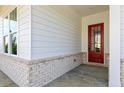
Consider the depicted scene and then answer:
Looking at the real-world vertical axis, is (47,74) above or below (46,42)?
below

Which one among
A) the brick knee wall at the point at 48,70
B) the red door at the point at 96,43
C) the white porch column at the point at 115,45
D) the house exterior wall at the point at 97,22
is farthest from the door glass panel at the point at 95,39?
the white porch column at the point at 115,45

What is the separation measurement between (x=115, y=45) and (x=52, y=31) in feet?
6.41

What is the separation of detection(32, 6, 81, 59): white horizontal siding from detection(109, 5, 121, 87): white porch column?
1.81 meters

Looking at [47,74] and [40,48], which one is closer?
[40,48]

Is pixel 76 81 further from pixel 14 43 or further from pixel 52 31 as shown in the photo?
pixel 14 43

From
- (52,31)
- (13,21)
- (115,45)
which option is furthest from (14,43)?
(115,45)

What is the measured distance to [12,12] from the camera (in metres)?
3.76

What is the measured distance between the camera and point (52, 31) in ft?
11.4

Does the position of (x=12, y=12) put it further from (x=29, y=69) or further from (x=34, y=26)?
(x=29, y=69)

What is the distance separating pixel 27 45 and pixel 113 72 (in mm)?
2360

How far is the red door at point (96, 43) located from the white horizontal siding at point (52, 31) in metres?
1.25

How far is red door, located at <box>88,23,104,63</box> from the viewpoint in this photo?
5.57m
